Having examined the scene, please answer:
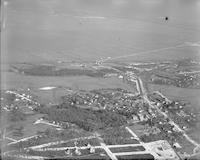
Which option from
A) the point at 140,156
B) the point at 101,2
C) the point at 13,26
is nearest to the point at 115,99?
the point at 140,156

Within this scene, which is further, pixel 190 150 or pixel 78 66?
pixel 78 66

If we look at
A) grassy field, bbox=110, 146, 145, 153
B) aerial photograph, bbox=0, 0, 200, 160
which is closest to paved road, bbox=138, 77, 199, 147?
aerial photograph, bbox=0, 0, 200, 160

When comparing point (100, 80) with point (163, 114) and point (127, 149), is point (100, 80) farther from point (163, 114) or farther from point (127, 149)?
point (127, 149)

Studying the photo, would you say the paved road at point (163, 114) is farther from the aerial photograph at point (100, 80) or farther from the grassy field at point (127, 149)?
the grassy field at point (127, 149)

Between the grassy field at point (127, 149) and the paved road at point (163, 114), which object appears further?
the paved road at point (163, 114)

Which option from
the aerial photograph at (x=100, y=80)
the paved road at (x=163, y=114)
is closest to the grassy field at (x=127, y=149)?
the aerial photograph at (x=100, y=80)

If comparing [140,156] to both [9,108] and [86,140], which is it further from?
[9,108]

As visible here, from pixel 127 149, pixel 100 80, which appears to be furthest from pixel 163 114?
pixel 100 80

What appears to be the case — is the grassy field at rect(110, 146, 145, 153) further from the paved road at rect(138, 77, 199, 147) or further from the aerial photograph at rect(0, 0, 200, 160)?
the paved road at rect(138, 77, 199, 147)
